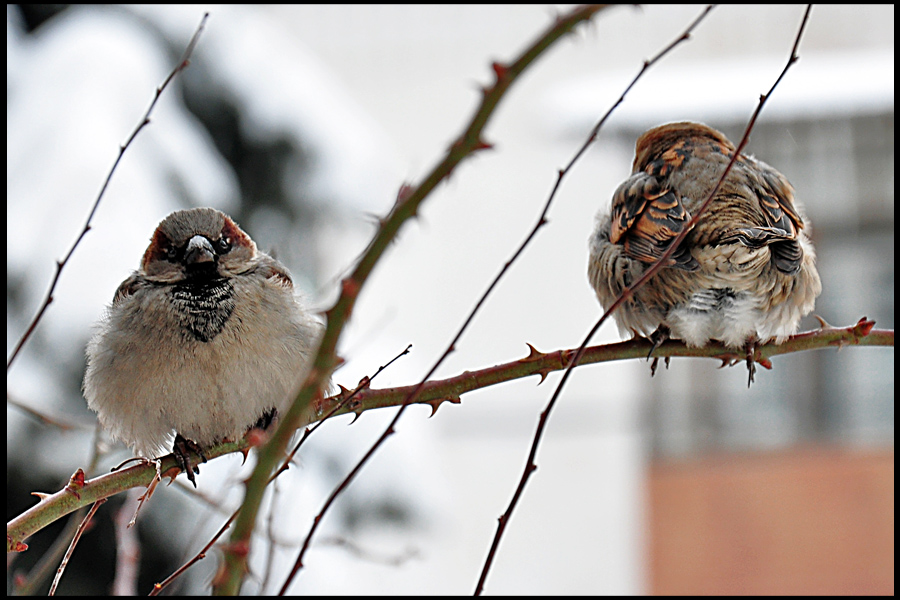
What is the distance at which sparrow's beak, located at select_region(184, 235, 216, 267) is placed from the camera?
142cm

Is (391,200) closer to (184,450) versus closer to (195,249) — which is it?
(195,249)

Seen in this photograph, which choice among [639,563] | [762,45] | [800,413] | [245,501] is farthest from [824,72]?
[245,501]

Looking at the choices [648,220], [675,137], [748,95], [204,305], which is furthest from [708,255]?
[748,95]

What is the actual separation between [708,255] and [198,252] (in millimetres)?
872

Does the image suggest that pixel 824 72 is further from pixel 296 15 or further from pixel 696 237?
pixel 696 237

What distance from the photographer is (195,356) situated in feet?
4.46

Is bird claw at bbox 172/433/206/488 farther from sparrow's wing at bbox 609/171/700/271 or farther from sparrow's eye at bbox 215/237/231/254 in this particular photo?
sparrow's wing at bbox 609/171/700/271

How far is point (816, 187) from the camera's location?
17.8 feet

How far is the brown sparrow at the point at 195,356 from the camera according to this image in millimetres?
1354

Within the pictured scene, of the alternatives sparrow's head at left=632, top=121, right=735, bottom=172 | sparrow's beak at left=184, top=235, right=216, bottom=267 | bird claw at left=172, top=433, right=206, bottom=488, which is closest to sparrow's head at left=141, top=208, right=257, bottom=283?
sparrow's beak at left=184, top=235, right=216, bottom=267

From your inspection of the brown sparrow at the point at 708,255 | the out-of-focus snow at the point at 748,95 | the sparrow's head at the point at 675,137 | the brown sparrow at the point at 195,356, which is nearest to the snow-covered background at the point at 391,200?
the out-of-focus snow at the point at 748,95

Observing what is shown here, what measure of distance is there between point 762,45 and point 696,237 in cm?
467

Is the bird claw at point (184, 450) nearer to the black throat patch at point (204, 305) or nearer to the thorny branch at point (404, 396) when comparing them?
the thorny branch at point (404, 396)

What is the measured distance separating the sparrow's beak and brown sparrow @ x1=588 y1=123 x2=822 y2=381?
0.73m
